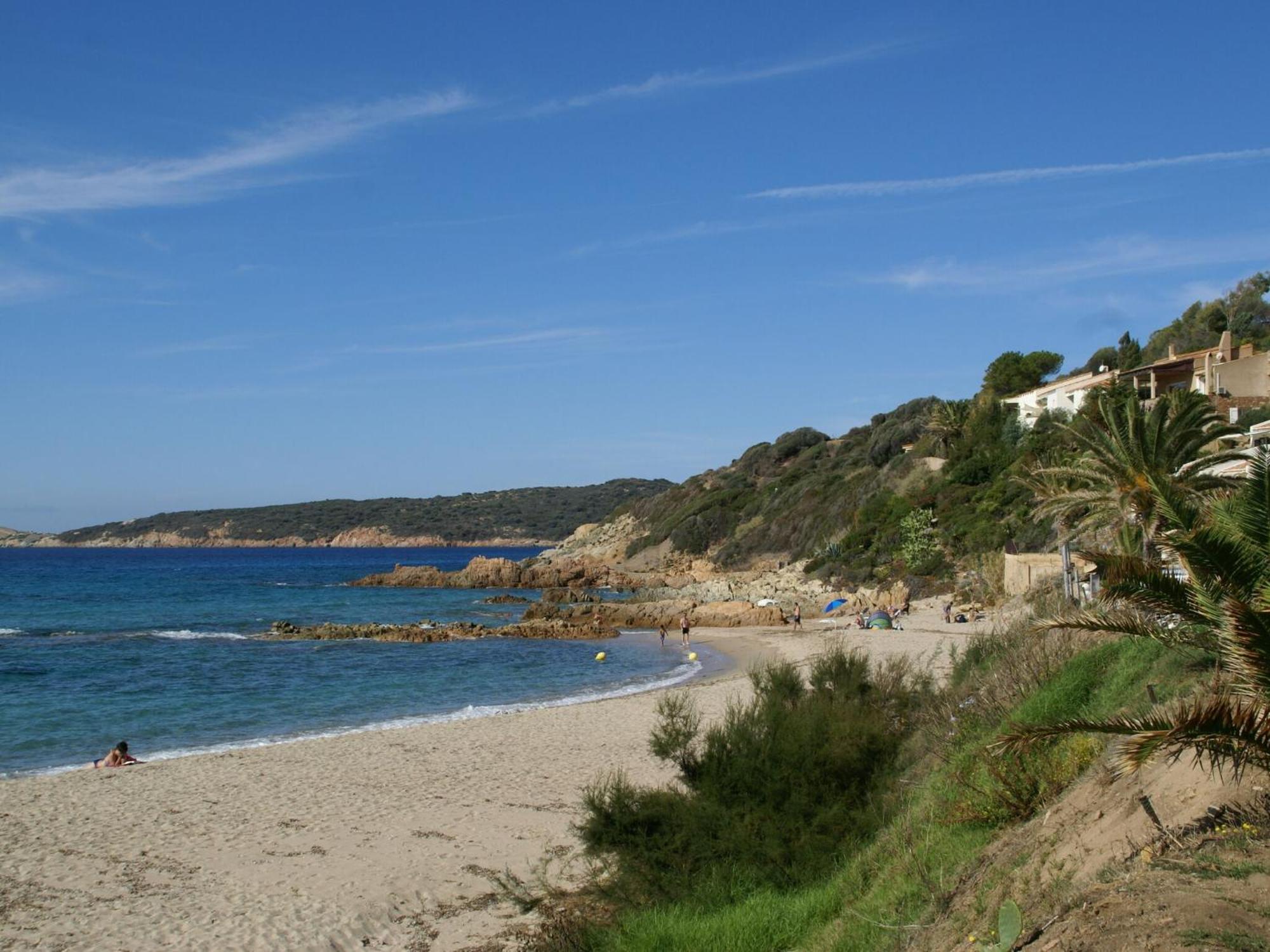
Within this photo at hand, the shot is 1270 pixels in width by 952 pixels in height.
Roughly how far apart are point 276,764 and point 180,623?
37067 millimetres

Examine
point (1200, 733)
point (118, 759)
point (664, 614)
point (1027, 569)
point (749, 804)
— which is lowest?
point (664, 614)

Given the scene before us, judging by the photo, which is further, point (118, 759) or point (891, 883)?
point (118, 759)

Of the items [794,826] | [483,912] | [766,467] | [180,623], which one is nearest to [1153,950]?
[794,826]

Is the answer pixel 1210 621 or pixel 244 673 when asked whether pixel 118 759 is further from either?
pixel 1210 621

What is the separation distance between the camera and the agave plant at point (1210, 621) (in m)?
5.23

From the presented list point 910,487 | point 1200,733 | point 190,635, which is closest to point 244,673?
point 190,635

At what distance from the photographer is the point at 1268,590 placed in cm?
566

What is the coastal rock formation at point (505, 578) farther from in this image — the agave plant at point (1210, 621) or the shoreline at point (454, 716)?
the agave plant at point (1210, 621)

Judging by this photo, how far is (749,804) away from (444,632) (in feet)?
116

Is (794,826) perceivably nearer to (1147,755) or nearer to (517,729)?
(1147,755)

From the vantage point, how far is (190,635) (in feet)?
151

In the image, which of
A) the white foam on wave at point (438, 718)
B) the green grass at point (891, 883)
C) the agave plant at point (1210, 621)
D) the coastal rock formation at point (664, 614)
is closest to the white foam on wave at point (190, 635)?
the coastal rock formation at point (664, 614)

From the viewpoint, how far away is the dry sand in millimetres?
10602

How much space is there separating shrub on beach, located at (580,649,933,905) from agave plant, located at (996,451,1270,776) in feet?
9.84
